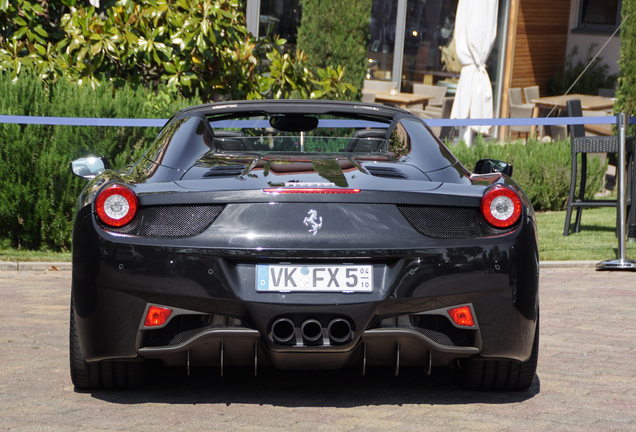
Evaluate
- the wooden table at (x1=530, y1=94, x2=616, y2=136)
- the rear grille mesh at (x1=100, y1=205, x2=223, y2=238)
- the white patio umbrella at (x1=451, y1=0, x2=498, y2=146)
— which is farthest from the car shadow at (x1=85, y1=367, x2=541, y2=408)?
the wooden table at (x1=530, y1=94, x2=616, y2=136)

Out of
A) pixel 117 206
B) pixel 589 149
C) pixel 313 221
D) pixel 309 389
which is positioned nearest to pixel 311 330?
pixel 313 221

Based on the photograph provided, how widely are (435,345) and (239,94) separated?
630cm

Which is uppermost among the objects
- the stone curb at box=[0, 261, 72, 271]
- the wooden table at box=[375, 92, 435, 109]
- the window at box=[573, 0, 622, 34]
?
the window at box=[573, 0, 622, 34]

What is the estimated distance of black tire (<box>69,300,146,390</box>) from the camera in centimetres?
356

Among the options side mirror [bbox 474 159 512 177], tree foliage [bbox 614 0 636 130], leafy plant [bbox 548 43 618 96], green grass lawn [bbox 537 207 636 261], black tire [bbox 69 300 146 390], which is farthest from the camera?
leafy plant [bbox 548 43 618 96]

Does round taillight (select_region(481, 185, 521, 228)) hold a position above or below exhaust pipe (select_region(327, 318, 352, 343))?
above

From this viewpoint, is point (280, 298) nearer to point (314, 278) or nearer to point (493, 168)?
point (314, 278)

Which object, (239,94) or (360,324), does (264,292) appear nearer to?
(360,324)

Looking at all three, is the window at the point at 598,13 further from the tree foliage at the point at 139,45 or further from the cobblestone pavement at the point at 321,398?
the cobblestone pavement at the point at 321,398

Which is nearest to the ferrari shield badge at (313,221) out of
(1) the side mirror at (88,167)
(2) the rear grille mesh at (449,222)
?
(2) the rear grille mesh at (449,222)

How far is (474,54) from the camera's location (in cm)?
1330

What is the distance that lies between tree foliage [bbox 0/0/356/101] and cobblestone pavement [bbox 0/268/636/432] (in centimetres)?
424

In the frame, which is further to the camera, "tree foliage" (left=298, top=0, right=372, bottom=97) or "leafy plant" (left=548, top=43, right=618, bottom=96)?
"leafy plant" (left=548, top=43, right=618, bottom=96)

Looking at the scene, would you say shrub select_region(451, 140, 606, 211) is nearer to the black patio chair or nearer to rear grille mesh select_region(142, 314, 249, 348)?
the black patio chair
